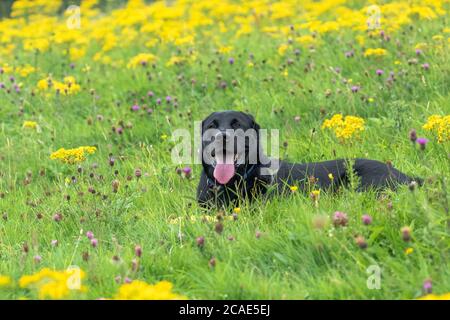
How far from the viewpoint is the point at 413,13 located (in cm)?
920

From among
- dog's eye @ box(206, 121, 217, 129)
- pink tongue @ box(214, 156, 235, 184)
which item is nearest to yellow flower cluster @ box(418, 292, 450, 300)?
pink tongue @ box(214, 156, 235, 184)

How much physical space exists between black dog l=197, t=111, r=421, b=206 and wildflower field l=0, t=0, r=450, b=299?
220 millimetres

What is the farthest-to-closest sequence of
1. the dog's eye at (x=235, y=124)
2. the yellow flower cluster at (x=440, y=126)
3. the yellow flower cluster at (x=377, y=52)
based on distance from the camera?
1. the yellow flower cluster at (x=377, y=52)
2. the dog's eye at (x=235, y=124)
3. the yellow flower cluster at (x=440, y=126)

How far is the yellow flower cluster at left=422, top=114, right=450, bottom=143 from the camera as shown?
5.04 metres

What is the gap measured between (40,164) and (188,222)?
289cm

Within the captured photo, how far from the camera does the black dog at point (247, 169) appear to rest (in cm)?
542

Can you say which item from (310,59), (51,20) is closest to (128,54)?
(51,20)

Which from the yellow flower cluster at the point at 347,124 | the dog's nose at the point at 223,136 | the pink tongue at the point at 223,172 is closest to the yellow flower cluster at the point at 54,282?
the pink tongue at the point at 223,172

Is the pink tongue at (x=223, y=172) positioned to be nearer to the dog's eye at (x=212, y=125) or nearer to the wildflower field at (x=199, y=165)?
the wildflower field at (x=199, y=165)

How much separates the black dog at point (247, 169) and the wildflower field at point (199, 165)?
22 centimetres

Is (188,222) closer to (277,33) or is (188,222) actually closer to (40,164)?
(40,164)

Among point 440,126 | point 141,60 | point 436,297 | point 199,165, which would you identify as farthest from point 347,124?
point 141,60

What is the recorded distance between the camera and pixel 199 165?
6.41 m
